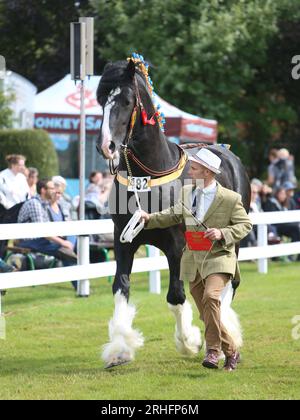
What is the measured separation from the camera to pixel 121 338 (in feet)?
25.0

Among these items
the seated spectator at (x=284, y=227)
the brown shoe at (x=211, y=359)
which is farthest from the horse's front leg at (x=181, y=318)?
the seated spectator at (x=284, y=227)

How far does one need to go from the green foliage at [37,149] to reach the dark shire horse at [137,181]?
1246cm

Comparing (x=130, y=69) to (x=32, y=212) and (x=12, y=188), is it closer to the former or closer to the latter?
(x=32, y=212)

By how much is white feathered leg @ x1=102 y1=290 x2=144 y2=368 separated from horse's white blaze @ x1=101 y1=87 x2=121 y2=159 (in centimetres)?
130

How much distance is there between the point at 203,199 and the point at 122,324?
127cm

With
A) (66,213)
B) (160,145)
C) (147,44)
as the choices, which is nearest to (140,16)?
(147,44)

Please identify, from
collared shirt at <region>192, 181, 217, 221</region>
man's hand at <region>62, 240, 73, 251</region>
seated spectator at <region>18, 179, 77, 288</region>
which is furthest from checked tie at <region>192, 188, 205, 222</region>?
man's hand at <region>62, 240, 73, 251</region>

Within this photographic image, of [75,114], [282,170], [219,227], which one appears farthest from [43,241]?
[282,170]

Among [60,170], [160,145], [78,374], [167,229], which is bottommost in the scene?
[60,170]

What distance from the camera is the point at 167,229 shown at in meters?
7.88

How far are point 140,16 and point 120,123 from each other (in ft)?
64.1

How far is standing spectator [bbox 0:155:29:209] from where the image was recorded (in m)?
13.5
